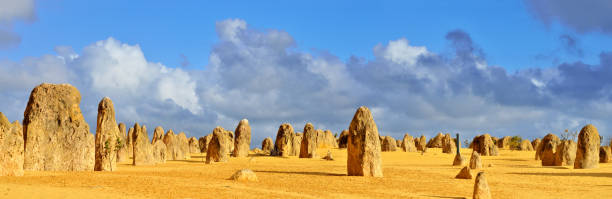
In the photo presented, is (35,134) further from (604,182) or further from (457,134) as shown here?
(457,134)

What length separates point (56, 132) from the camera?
70.2 feet

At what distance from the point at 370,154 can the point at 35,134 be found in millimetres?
11939

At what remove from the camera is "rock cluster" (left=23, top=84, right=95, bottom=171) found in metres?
20.8

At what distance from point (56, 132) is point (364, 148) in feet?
36.7

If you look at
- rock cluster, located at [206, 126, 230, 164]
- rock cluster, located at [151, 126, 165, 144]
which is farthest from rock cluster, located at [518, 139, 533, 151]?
rock cluster, located at [206, 126, 230, 164]

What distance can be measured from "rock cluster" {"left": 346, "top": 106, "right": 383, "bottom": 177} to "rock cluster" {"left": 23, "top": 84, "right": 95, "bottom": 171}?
9813 mm

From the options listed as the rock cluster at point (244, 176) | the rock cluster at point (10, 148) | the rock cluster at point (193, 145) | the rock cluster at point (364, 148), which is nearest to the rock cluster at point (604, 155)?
the rock cluster at point (364, 148)

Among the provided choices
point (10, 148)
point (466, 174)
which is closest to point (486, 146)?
point (466, 174)

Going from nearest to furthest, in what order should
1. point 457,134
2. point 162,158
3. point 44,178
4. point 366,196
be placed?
1. point 366,196
2. point 44,178
3. point 162,158
4. point 457,134

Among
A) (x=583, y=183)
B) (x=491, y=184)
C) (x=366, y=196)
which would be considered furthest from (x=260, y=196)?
(x=583, y=183)

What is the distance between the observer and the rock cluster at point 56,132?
68.2 ft

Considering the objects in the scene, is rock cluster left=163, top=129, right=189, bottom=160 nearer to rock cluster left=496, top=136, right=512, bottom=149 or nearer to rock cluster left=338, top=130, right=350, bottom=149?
rock cluster left=338, top=130, right=350, bottom=149

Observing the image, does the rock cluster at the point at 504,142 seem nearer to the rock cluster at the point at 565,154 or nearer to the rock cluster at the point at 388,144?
the rock cluster at the point at 388,144

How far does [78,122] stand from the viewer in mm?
21969
